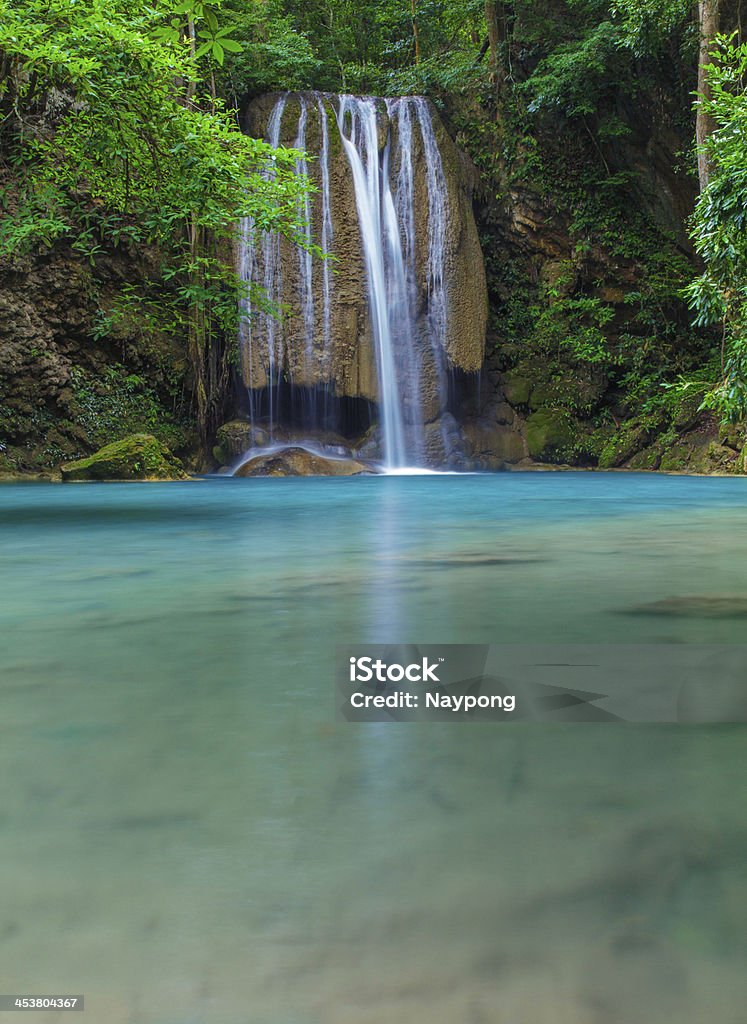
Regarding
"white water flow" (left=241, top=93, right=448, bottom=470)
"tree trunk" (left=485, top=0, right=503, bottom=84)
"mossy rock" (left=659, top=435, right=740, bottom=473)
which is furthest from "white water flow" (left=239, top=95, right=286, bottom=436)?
"mossy rock" (left=659, top=435, right=740, bottom=473)

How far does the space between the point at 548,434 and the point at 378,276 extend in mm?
5102

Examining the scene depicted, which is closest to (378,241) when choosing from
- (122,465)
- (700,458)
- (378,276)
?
(378,276)

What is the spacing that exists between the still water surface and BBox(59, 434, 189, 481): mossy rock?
506 inches

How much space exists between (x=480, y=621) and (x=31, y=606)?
6.47 feet

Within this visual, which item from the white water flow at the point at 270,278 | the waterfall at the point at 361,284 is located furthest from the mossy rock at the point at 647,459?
the white water flow at the point at 270,278

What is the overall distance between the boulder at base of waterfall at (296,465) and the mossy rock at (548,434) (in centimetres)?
429

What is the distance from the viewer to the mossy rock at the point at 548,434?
21.5 meters

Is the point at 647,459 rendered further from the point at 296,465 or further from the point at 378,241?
the point at 378,241

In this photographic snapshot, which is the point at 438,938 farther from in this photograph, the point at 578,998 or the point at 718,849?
the point at 718,849

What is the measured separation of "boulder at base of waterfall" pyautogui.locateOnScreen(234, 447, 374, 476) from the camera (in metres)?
18.5

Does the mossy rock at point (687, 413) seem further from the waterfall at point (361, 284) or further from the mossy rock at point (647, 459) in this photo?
the waterfall at point (361, 284)

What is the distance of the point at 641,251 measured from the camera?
863 inches

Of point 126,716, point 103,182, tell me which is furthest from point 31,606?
point 103,182

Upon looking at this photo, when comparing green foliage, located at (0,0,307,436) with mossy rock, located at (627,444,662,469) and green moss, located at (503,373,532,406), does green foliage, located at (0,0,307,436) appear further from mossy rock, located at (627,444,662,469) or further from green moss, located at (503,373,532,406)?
green moss, located at (503,373,532,406)
